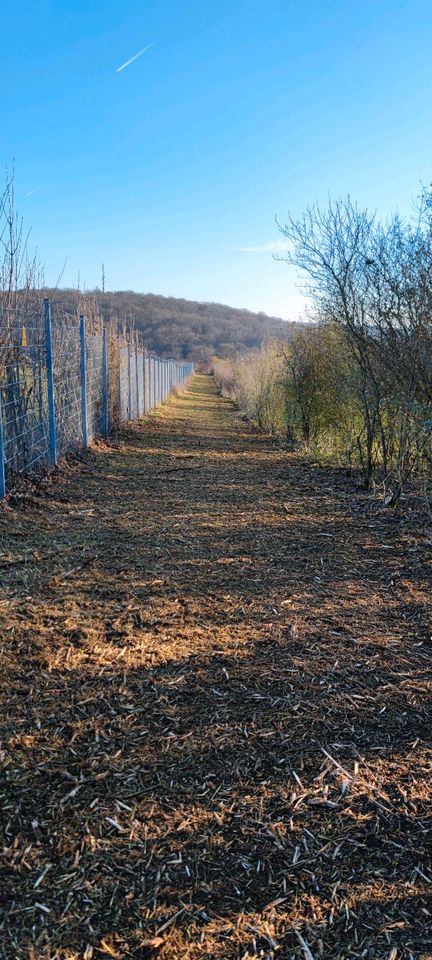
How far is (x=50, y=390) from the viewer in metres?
7.05

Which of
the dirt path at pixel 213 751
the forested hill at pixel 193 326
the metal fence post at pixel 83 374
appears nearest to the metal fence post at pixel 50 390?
the metal fence post at pixel 83 374

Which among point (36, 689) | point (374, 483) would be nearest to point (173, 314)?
point (374, 483)

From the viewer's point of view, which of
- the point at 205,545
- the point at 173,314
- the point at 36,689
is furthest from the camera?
the point at 173,314

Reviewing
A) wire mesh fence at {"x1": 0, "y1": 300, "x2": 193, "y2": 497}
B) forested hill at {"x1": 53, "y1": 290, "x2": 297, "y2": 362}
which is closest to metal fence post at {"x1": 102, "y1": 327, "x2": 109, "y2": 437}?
wire mesh fence at {"x1": 0, "y1": 300, "x2": 193, "y2": 497}

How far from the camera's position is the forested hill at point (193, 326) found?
68.2m

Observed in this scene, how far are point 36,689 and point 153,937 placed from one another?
1.26m

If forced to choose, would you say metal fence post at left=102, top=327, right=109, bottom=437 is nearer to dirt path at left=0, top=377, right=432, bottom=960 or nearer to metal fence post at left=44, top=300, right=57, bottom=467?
metal fence post at left=44, top=300, right=57, bottom=467

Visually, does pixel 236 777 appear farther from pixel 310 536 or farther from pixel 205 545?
pixel 310 536

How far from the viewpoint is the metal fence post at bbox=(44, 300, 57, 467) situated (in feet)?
22.6

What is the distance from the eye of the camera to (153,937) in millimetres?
1549

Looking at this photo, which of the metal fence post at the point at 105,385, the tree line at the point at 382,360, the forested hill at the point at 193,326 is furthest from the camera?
the forested hill at the point at 193,326

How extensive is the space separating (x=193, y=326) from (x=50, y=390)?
245 ft

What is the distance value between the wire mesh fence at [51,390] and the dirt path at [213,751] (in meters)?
1.73

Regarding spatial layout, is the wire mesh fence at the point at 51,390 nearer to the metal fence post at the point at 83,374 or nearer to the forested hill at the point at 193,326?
the metal fence post at the point at 83,374
